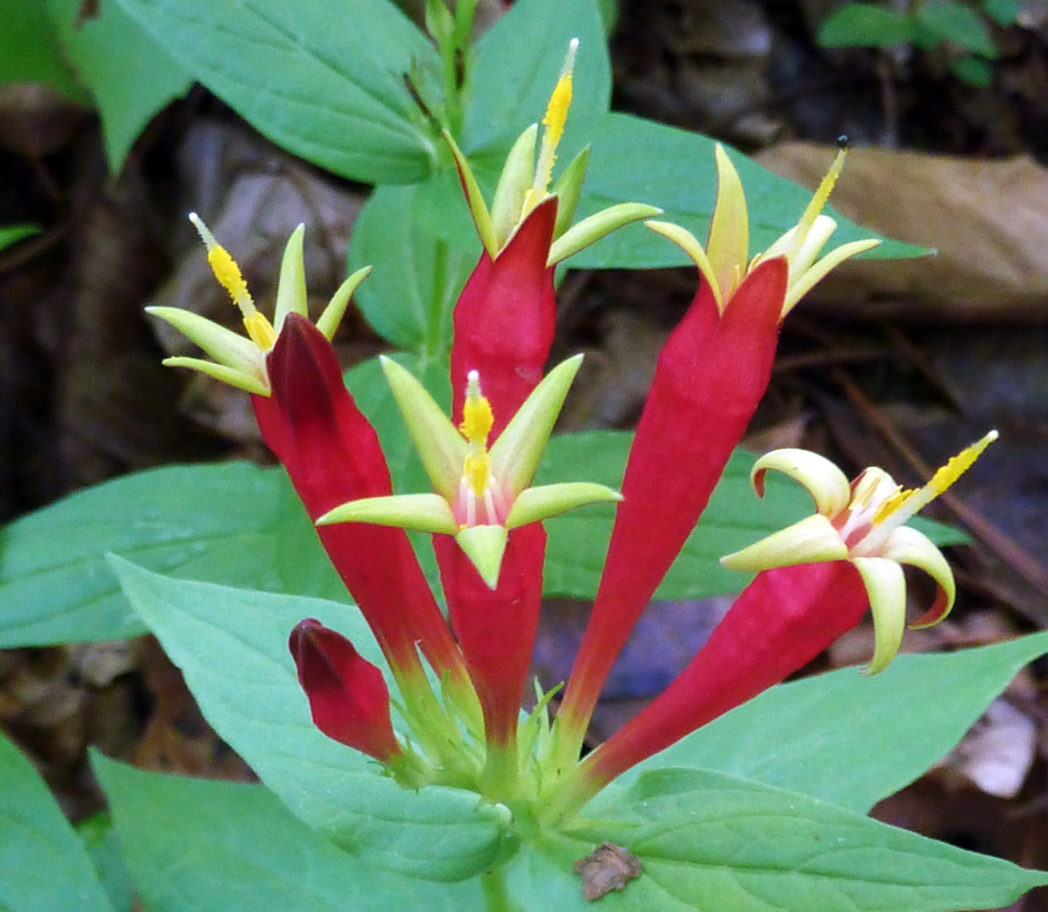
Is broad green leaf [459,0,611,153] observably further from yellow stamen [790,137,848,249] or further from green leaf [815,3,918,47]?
green leaf [815,3,918,47]

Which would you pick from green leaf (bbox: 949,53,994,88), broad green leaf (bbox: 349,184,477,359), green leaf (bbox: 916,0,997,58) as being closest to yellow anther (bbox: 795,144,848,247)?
broad green leaf (bbox: 349,184,477,359)

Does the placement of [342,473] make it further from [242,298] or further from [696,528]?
[696,528]

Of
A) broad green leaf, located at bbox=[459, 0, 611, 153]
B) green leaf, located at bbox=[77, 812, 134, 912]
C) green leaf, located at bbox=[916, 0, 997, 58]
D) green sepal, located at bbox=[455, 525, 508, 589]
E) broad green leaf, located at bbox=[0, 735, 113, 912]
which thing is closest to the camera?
green sepal, located at bbox=[455, 525, 508, 589]

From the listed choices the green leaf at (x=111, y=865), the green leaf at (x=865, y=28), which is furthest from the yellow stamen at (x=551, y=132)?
the green leaf at (x=865, y=28)

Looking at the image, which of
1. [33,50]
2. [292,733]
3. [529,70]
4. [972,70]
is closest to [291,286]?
[292,733]

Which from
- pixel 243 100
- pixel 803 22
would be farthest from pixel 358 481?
→ pixel 803 22

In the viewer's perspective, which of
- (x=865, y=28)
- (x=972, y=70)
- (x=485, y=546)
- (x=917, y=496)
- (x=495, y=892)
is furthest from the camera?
(x=972, y=70)
